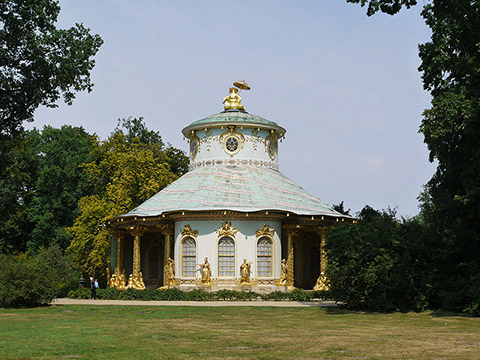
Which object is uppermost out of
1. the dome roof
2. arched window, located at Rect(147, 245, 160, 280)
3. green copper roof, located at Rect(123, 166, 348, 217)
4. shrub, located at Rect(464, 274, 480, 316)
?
the dome roof

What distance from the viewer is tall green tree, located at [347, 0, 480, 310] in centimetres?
1808

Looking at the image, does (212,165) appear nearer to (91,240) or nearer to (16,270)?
(91,240)

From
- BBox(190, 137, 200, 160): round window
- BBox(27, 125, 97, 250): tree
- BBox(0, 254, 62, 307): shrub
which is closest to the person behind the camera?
BBox(0, 254, 62, 307): shrub

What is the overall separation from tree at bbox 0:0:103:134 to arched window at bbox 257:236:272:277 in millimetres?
13789

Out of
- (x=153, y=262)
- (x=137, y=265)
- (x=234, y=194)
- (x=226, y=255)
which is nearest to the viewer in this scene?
(x=226, y=255)

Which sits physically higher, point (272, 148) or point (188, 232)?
point (272, 148)

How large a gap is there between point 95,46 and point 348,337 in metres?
13.7

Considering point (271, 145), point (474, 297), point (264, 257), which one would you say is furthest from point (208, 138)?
point (474, 297)

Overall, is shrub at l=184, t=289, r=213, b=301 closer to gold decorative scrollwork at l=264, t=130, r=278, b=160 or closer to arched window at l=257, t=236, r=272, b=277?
arched window at l=257, t=236, r=272, b=277

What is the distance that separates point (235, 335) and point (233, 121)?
79.8 feet

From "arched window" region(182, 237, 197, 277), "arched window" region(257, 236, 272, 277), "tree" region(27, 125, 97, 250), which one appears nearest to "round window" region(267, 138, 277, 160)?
"arched window" region(257, 236, 272, 277)

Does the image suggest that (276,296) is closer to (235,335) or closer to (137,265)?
(137,265)

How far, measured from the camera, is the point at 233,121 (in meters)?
37.4

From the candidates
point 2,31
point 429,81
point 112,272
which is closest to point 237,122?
point 112,272
